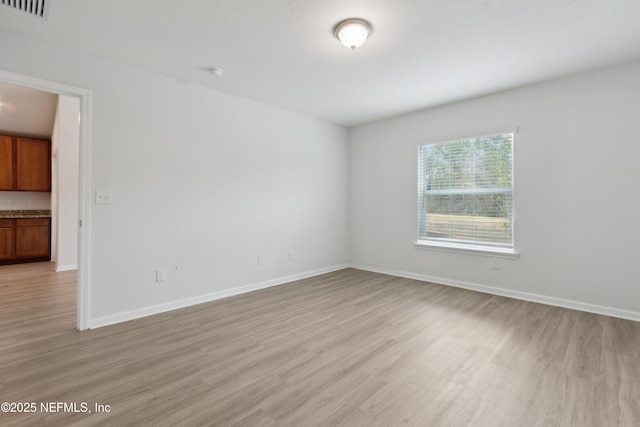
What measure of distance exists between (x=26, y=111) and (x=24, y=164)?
4.70 feet

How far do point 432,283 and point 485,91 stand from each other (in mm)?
2702

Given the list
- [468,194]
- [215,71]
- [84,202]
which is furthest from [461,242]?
[84,202]

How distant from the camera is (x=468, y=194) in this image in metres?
4.04

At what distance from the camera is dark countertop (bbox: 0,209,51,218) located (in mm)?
5488

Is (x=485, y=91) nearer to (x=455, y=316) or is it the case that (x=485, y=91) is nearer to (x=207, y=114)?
(x=455, y=316)

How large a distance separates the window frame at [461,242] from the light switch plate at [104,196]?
3972 millimetres

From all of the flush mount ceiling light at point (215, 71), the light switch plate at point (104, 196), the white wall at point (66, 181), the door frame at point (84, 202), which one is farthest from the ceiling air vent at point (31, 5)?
the white wall at point (66, 181)

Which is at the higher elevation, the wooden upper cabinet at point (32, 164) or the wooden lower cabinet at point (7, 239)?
the wooden upper cabinet at point (32, 164)

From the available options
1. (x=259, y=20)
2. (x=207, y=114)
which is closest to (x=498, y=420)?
(x=259, y=20)

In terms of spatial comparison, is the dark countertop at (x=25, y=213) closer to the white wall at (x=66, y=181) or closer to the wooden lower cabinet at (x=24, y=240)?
the wooden lower cabinet at (x=24, y=240)

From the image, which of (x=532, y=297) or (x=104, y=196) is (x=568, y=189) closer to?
(x=532, y=297)

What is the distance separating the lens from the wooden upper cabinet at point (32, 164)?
5840 millimetres

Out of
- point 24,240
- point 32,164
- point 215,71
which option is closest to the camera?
point 215,71

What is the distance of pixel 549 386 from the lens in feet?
6.05
